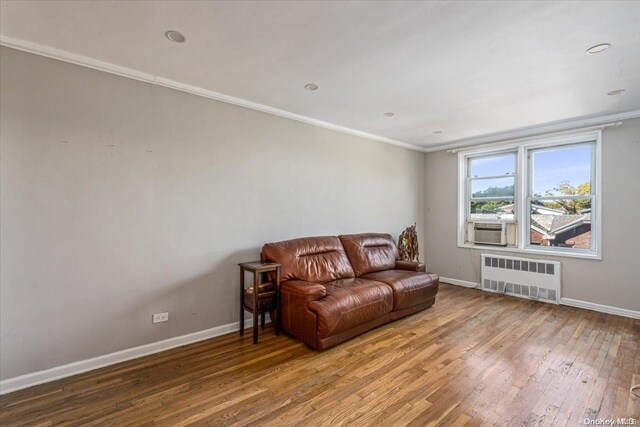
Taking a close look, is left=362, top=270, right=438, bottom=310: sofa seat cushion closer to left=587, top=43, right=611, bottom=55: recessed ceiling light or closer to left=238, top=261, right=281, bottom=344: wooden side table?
left=238, top=261, right=281, bottom=344: wooden side table

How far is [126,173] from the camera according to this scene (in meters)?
2.69

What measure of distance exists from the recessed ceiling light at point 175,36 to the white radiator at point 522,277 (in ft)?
17.1

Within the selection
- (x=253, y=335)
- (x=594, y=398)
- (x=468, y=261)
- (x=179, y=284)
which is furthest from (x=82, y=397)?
(x=468, y=261)

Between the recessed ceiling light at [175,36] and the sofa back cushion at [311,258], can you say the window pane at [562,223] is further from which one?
the recessed ceiling light at [175,36]

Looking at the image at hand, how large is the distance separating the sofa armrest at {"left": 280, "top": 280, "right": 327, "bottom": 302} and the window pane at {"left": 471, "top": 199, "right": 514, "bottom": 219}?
146 inches

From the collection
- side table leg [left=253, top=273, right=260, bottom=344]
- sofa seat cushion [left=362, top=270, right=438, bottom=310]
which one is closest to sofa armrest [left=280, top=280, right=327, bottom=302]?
side table leg [left=253, top=273, right=260, bottom=344]

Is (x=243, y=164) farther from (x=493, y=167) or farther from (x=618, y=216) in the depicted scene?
(x=618, y=216)

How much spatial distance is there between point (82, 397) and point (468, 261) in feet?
17.8

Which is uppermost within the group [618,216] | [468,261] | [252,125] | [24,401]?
[252,125]

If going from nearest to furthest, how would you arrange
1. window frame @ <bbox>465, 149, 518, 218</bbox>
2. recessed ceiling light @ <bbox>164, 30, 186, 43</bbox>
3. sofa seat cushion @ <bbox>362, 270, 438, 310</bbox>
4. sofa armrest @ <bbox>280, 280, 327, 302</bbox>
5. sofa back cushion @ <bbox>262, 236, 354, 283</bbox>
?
recessed ceiling light @ <bbox>164, 30, 186, 43</bbox>
sofa armrest @ <bbox>280, 280, 327, 302</bbox>
sofa back cushion @ <bbox>262, 236, 354, 283</bbox>
sofa seat cushion @ <bbox>362, 270, 438, 310</bbox>
window frame @ <bbox>465, 149, 518, 218</bbox>

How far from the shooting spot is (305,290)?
295 centimetres

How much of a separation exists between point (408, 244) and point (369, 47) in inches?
145

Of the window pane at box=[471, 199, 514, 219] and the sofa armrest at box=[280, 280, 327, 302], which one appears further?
the window pane at box=[471, 199, 514, 219]

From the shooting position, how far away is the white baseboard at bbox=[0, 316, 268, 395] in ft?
7.27
